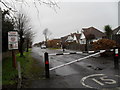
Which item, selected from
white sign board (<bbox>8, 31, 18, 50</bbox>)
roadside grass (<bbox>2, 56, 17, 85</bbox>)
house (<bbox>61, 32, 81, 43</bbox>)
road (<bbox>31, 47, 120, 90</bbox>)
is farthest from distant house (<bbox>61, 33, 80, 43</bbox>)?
road (<bbox>31, 47, 120, 90</bbox>)

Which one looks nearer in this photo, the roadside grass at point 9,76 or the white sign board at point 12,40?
the roadside grass at point 9,76

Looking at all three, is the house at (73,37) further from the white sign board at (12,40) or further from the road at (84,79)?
the road at (84,79)

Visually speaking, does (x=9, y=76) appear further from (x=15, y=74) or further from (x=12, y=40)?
(x=12, y=40)

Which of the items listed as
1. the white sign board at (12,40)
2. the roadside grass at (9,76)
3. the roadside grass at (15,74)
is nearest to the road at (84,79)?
the roadside grass at (15,74)

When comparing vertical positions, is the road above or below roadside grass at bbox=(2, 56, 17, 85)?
above

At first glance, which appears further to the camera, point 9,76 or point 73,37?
point 73,37

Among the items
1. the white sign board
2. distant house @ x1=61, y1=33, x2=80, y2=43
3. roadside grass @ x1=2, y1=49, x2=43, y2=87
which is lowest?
roadside grass @ x1=2, y1=49, x2=43, y2=87

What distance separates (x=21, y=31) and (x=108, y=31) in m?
19.3

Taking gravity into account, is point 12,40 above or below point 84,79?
above

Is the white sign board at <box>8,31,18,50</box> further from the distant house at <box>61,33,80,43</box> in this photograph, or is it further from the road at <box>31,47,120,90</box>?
the distant house at <box>61,33,80,43</box>

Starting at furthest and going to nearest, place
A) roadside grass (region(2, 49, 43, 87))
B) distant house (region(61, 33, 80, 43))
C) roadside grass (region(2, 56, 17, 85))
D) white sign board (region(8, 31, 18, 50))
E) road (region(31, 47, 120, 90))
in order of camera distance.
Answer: distant house (region(61, 33, 80, 43)) < white sign board (region(8, 31, 18, 50)) < roadside grass (region(2, 49, 43, 87)) < roadside grass (region(2, 56, 17, 85)) < road (region(31, 47, 120, 90))

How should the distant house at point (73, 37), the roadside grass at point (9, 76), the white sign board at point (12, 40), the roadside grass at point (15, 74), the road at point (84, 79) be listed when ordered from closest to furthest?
1. the road at point (84, 79)
2. the roadside grass at point (9, 76)
3. the roadside grass at point (15, 74)
4. the white sign board at point (12, 40)
5. the distant house at point (73, 37)

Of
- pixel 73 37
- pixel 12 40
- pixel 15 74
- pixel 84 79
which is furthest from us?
pixel 73 37

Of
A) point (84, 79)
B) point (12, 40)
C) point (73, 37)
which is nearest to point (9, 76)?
Result: point (12, 40)
